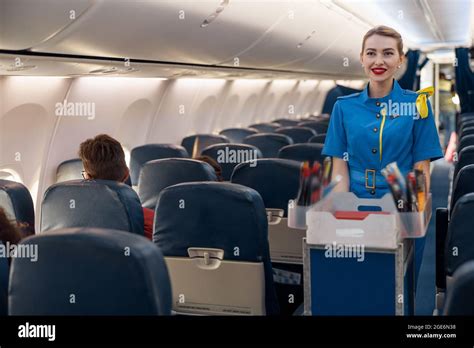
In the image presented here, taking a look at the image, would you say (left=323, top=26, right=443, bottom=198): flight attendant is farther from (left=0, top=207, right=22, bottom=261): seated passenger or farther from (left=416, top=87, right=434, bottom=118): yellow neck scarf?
(left=0, top=207, right=22, bottom=261): seated passenger

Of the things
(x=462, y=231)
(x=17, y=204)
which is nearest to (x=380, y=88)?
(x=462, y=231)

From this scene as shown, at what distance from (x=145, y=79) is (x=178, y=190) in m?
4.81

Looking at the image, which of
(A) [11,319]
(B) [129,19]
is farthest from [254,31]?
(A) [11,319]

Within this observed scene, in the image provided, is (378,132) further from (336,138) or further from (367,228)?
(367,228)

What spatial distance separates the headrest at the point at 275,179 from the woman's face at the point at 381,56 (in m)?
1.07

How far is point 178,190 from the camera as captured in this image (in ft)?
8.63

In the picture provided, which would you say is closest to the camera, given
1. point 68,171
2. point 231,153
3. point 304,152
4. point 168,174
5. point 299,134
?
point 168,174

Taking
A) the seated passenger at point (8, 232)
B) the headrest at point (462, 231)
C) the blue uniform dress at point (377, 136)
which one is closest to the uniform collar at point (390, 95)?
the blue uniform dress at point (377, 136)

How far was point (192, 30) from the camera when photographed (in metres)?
4.54

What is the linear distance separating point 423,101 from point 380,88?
166 mm

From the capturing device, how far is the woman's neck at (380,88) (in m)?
2.54

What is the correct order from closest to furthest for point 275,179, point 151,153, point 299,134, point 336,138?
point 336,138 < point 275,179 < point 151,153 < point 299,134

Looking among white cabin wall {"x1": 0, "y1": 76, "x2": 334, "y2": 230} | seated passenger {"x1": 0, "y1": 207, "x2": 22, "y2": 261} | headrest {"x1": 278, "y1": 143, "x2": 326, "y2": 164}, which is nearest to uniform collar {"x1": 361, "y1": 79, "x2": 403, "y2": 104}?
seated passenger {"x1": 0, "y1": 207, "x2": 22, "y2": 261}

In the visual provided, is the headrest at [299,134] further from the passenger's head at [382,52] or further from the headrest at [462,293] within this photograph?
the headrest at [462,293]
